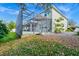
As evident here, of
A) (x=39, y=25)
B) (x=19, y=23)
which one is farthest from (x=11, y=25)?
(x=39, y=25)

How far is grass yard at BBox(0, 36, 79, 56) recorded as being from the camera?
6.41ft

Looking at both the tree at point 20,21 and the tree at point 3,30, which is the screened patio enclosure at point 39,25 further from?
the tree at point 3,30

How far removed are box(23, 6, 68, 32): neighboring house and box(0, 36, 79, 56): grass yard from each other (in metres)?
0.10

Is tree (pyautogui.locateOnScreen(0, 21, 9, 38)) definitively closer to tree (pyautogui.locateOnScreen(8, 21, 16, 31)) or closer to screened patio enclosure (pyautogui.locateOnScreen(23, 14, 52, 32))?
tree (pyautogui.locateOnScreen(8, 21, 16, 31))

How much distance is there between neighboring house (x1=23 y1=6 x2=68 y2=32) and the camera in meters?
2.01

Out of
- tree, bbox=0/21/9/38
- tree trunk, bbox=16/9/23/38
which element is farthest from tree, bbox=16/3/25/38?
tree, bbox=0/21/9/38

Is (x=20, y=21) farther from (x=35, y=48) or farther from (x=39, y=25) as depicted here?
(x=35, y=48)

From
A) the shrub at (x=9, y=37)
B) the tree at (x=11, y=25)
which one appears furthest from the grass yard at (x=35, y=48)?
the tree at (x=11, y=25)

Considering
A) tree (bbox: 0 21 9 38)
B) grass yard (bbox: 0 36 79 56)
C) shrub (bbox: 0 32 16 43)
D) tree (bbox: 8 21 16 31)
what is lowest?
grass yard (bbox: 0 36 79 56)

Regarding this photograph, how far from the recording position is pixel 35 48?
1.98 m

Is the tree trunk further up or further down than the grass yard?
further up

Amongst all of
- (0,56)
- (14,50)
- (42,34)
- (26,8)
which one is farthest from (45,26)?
(0,56)

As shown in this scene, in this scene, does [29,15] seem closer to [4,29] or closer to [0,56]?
[4,29]

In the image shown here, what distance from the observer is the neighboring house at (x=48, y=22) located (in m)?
2.01
